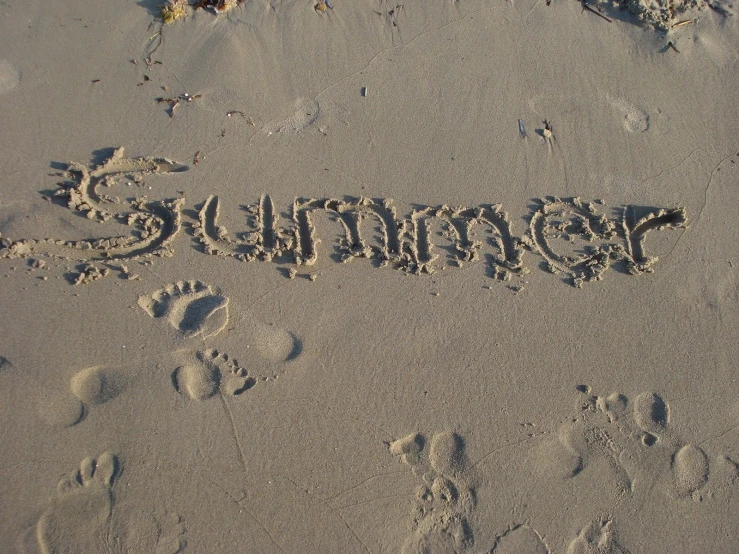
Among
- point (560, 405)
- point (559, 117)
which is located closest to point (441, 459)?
point (560, 405)

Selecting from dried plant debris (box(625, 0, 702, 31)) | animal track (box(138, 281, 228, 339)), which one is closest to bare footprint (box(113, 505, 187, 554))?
animal track (box(138, 281, 228, 339))

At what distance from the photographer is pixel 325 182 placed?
3.61 metres

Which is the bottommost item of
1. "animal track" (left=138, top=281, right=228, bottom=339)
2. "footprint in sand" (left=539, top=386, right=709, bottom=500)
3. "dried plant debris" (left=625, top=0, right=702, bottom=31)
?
"footprint in sand" (left=539, top=386, right=709, bottom=500)

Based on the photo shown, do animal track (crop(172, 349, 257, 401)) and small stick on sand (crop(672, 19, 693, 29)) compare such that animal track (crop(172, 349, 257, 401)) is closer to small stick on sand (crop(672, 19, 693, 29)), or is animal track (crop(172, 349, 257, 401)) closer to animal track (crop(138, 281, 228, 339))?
animal track (crop(138, 281, 228, 339))

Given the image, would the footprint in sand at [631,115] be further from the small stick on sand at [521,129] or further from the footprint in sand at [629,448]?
the footprint in sand at [629,448]

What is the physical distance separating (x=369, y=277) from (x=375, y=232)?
0.34 m

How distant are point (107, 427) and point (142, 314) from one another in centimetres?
70

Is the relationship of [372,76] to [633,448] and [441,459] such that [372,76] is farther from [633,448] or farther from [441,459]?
[633,448]

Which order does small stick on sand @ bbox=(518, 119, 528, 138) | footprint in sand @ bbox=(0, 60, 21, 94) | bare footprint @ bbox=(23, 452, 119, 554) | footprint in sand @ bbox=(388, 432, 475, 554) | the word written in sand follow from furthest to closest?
small stick on sand @ bbox=(518, 119, 528, 138) < footprint in sand @ bbox=(0, 60, 21, 94) < the word written in sand < footprint in sand @ bbox=(388, 432, 475, 554) < bare footprint @ bbox=(23, 452, 119, 554)

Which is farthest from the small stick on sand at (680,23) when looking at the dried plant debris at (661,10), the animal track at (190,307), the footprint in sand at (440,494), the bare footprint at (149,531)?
the bare footprint at (149,531)

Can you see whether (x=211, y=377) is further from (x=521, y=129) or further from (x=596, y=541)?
(x=521, y=129)

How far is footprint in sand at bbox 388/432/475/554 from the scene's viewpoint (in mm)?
2943

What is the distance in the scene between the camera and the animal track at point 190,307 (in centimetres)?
321

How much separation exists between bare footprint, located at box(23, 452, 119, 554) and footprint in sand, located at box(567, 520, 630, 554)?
269 cm
